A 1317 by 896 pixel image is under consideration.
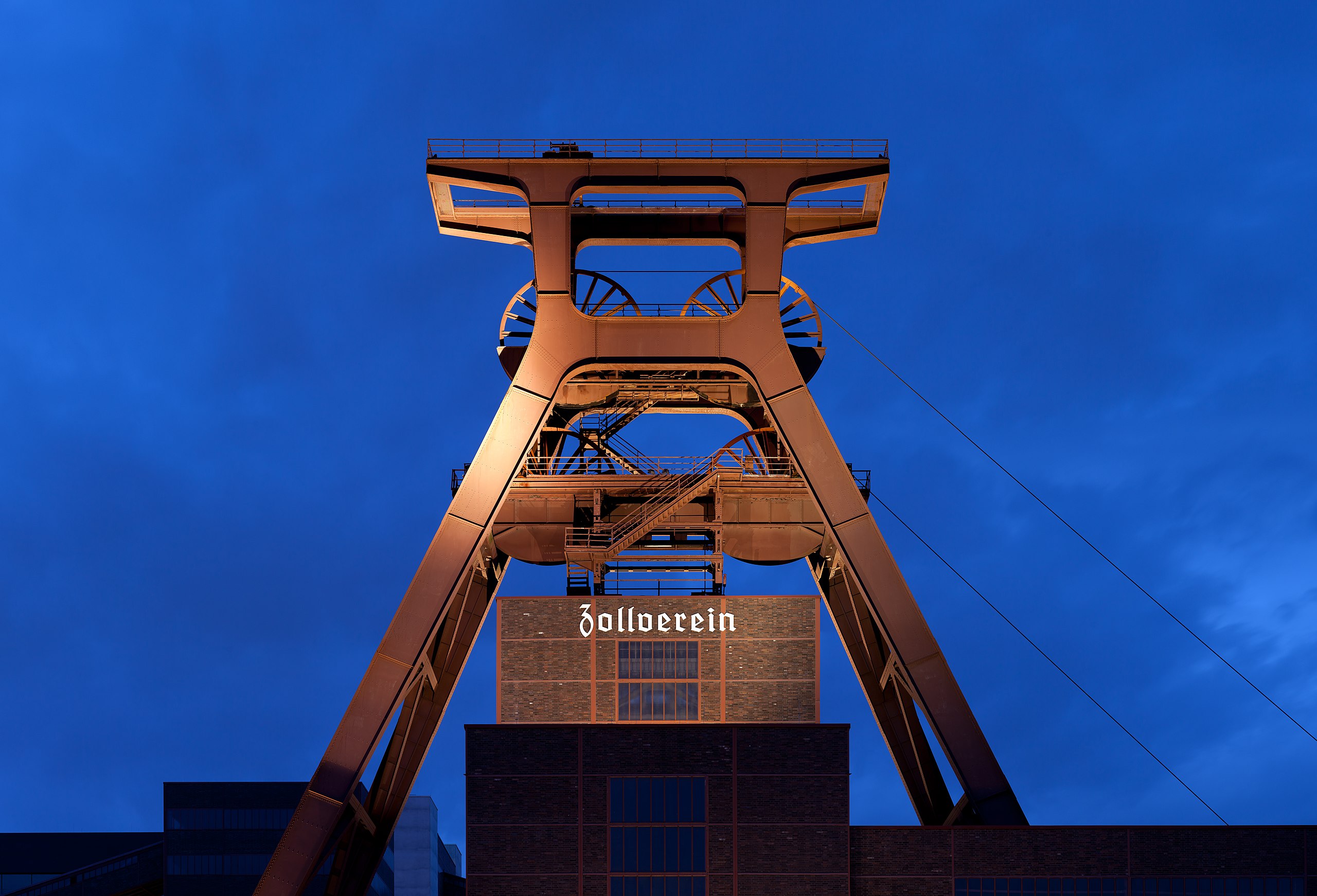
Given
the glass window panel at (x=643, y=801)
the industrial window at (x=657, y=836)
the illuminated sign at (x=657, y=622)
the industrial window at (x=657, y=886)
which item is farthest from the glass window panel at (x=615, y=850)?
the illuminated sign at (x=657, y=622)

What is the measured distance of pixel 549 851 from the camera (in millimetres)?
30453

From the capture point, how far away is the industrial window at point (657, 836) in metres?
30.5

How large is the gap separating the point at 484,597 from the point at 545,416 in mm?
6989

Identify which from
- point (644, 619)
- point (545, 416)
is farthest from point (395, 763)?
point (545, 416)

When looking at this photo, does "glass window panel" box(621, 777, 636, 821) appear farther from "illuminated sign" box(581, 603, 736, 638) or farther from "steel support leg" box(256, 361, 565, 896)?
"steel support leg" box(256, 361, 565, 896)

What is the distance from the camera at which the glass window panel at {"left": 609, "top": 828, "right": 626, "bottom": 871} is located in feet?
100

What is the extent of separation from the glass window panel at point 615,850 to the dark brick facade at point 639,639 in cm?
436

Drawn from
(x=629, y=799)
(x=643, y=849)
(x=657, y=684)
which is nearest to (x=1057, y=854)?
(x=643, y=849)

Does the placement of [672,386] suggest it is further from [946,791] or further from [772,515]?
[946,791]

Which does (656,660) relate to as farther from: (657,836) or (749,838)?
(749,838)

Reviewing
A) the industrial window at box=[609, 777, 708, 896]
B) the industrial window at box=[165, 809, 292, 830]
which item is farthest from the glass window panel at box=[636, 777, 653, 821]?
the industrial window at box=[165, 809, 292, 830]

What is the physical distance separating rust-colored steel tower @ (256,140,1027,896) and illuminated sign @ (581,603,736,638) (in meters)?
2.01

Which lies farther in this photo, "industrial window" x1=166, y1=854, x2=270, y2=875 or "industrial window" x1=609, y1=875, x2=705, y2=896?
"industrial window" x1=166, y1=854, x2=270, y2=875

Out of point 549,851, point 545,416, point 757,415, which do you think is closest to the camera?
point 549,851
